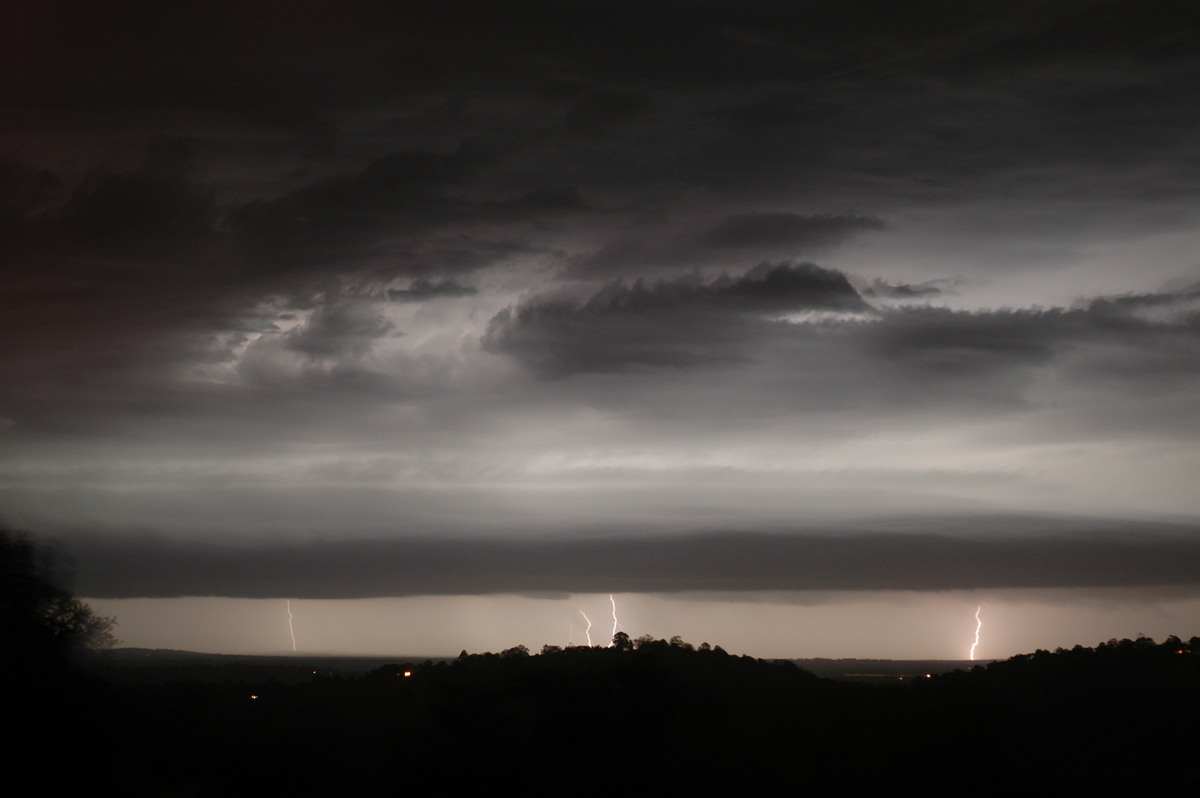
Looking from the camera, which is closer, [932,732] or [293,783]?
[293,783]

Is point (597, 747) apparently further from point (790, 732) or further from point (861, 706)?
point (861, 706)

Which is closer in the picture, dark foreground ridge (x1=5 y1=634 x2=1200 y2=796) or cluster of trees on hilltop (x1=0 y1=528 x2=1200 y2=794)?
cluster of trees on hilltop (x1=0 y1=528 x2=1200 y2=794)

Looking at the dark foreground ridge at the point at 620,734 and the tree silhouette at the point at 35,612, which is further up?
the tree silhouette at the point at 35,612

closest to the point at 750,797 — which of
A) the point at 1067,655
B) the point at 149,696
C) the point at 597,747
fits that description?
the point at 597,747

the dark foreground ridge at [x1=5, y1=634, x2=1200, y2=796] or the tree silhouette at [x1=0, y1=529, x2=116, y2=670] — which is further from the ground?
the tree silhouette at [x1=0, y1=529, x2=116, y2=670]

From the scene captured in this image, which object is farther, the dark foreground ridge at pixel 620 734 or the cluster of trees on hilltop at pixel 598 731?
the dark foreground ridge at pixel 620 734

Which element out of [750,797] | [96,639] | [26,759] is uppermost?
[96,639]

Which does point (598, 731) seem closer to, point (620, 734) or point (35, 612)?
point (620, 734)

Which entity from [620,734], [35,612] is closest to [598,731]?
[620,734]
